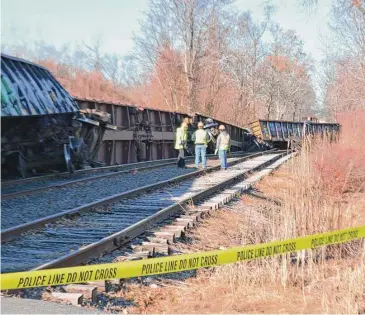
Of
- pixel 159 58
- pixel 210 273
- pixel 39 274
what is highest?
pixel 159 58

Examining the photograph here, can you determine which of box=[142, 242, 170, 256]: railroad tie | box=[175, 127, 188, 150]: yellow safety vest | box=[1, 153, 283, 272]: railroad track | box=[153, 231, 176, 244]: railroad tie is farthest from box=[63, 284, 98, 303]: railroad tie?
box=[175, 127, 188, 150]: yellow safety vest

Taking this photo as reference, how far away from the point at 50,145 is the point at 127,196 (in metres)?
4.97

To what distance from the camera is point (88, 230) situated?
770cm

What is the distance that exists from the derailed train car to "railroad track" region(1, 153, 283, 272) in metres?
3.14

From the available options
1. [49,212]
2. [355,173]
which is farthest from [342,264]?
[355,173]

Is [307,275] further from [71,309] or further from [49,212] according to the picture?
[49,212]

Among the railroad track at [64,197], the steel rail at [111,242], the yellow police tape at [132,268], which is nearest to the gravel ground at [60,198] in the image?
the railroad track at [64,197]

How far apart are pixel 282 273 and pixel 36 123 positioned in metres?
9.93

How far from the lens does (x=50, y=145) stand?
15.2 m

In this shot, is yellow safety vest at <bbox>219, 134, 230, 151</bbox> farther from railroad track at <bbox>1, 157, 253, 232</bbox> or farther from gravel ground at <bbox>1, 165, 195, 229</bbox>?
gravel ground at <bbox>1, 165, 195, 229</bbox>

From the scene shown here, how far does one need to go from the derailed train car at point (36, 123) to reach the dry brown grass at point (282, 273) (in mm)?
5365

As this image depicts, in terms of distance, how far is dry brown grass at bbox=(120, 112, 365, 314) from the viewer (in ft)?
16.1

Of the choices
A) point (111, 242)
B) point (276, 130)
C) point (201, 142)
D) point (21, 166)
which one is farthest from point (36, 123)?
point (276, 130)

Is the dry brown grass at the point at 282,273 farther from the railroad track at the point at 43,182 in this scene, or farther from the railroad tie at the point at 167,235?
the railroad track at the point at 43,182
